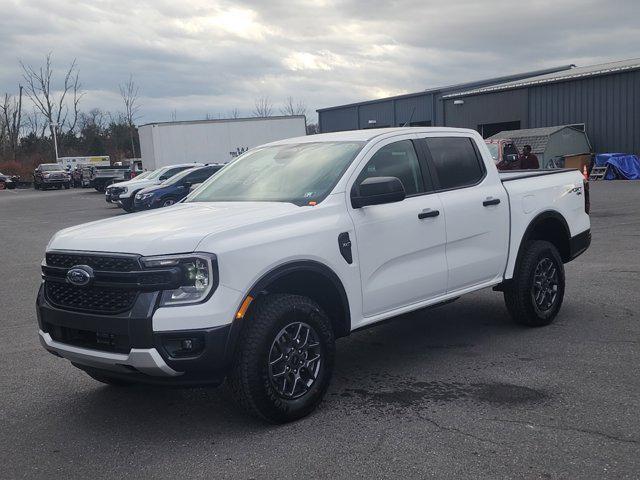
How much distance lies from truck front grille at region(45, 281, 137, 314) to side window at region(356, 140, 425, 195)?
202cm

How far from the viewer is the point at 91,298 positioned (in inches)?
166

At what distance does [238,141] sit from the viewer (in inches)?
1350

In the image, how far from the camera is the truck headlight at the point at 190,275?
3971mm

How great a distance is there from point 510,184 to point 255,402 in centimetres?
339

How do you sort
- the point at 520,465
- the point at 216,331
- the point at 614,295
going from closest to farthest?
1. the point at 520,465
2. the point at 216,331
3. the point at 614,295

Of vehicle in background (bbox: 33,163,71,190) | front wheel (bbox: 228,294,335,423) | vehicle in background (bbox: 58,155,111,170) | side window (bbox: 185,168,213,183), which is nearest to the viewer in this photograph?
front wheel (bbox: 228,294,335,423)

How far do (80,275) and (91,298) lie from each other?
16cm

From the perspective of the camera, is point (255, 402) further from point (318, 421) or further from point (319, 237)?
point (319, 237)

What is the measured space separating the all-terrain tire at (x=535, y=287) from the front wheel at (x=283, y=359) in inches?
95.7

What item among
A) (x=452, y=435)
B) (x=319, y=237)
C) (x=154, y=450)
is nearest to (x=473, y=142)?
(x=319, y=237)

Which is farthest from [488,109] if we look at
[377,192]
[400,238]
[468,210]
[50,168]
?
[377,192]

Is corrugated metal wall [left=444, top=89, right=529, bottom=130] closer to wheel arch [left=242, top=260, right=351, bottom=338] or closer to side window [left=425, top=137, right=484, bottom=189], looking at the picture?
side window [left=425, top=137, right=484, bottom=189]

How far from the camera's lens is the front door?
16.0ft

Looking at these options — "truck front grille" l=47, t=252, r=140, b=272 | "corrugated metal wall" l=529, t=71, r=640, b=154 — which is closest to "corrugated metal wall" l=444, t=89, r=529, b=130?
"corrugated metal wall" l=529, t=71, r=640, b=154
